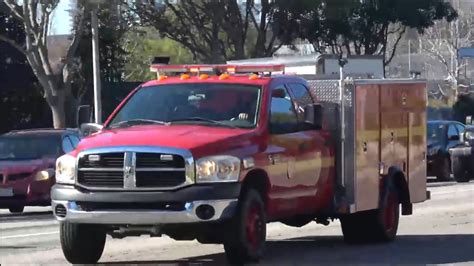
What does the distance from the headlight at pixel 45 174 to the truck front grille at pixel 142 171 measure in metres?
9.89

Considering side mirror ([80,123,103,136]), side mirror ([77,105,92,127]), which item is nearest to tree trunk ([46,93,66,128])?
side mirror ([77,105,92,127])

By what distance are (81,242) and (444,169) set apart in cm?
2168

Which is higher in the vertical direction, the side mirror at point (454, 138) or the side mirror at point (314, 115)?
the side mirror at point (314, 115)

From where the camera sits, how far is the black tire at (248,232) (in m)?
11.4

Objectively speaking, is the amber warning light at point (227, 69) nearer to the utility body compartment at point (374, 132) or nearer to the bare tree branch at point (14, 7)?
the utility body compartment at point (374, 132)

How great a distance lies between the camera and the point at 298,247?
14.3 meters

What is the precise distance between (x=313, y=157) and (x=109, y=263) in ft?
8.54

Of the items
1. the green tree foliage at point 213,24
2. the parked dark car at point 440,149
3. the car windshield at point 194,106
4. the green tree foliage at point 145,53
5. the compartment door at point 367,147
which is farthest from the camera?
the green tree foliage at point 145,53

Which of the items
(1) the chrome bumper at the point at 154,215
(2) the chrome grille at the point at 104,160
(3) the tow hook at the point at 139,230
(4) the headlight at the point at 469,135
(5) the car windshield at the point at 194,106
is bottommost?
(4) the headlight at the point at 469,135

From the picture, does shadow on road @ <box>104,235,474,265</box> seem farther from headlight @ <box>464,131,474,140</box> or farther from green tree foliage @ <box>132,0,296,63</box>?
green tree foliage @ <box>132,0,296,63</box>

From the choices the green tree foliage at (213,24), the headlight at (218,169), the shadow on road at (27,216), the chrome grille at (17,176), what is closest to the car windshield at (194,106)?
the headlight at (218,169)

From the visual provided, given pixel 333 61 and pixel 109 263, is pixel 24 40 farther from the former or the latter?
pixel 109 263

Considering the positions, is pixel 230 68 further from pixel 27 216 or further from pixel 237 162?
pixel 27 216

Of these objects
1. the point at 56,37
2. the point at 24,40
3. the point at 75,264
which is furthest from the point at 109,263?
the point at 56,37
